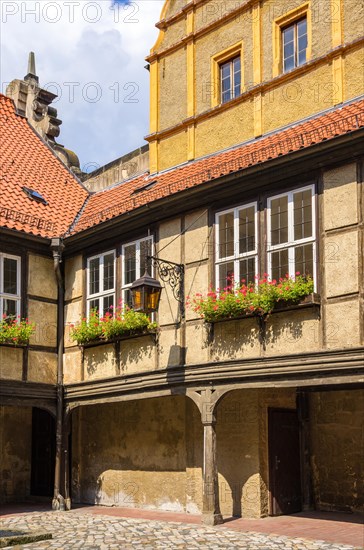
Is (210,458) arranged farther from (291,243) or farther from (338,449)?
(291,243)

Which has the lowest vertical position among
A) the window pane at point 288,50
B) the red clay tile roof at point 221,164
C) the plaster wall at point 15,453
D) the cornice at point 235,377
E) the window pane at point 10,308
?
the plaster wall at point 15,453

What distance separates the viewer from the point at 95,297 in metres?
14.2

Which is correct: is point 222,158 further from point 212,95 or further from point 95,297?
point 95,297

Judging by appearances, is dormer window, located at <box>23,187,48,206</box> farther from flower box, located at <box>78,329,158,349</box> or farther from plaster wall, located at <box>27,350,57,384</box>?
flower box, located at <box>78,329,158,349</box>

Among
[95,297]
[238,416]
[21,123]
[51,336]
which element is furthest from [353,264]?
[21,123]

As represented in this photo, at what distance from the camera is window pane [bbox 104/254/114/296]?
14012 mm

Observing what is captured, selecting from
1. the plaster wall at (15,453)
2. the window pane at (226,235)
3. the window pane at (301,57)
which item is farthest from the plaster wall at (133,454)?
the window pane at (301,57)

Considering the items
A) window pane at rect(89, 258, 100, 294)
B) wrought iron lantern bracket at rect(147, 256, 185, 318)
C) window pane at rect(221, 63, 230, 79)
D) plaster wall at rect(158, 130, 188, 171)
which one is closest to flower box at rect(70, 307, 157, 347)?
window pane at rect(89, 258, 100, 294)

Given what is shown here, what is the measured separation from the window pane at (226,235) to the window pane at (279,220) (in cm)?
85

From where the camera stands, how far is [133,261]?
1362 centimetres

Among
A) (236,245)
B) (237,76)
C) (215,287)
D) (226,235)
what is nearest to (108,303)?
(215,287)

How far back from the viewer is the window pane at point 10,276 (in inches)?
560

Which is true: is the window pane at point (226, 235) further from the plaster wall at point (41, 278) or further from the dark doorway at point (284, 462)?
the plaster wall at point (41, 278)

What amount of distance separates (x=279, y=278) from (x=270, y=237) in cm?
65
